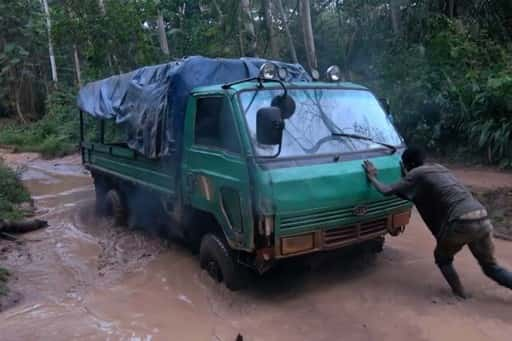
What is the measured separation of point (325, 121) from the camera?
5.13 m

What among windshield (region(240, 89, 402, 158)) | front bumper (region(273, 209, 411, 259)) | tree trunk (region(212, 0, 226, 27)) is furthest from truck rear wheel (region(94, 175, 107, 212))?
tree trunk (region(212, 0, 226, 27))

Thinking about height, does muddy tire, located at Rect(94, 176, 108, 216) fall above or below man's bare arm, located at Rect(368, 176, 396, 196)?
below

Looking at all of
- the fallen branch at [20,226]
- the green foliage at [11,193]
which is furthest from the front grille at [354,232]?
the green foliage at [11,193]

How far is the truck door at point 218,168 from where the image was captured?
4531 millimetres

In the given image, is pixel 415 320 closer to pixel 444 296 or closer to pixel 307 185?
pixel 444 296

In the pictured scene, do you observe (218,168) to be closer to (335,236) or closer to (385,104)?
(335,236)

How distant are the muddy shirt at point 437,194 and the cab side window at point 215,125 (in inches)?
64.3

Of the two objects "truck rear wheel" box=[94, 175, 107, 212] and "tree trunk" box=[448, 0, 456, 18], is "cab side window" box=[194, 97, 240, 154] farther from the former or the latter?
"tree trunk" box=[448, 0, 456, 18]

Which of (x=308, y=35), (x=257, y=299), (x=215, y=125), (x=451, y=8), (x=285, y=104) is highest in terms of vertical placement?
(x=451, y=8)

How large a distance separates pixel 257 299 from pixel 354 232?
120 centimetres

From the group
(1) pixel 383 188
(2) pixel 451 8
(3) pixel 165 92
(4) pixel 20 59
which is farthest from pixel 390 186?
(4) pixel 20 59

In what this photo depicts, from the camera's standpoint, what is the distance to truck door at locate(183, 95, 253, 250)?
4.53 metres

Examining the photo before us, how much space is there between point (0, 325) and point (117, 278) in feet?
4.97

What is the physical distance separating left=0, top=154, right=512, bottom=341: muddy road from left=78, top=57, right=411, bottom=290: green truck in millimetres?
386
